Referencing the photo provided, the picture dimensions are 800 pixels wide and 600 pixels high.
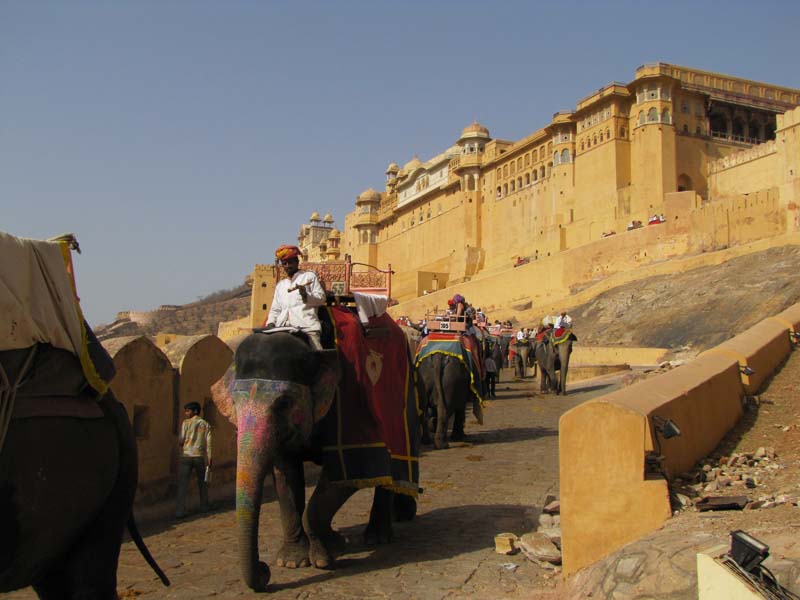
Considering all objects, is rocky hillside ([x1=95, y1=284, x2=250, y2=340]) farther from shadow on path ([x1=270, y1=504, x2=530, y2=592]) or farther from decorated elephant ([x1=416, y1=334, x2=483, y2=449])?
shadow on path ([x1=270, y1=504, x2=530, y2=592])

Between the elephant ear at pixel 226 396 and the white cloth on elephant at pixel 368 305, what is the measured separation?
3.75ft

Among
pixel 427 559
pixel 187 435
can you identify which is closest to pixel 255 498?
pixel 427 559

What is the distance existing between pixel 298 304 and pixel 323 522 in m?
1.48

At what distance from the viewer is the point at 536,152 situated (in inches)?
2210

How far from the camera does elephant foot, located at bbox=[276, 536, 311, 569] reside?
5.45 metres

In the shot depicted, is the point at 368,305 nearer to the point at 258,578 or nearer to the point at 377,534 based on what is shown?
the point at 377,534

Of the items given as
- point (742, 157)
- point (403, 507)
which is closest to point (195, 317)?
point (742, 157)

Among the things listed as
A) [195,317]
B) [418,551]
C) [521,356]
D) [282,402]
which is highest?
[195,317]

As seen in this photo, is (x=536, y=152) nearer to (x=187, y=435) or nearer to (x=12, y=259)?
(x=187, y=435)

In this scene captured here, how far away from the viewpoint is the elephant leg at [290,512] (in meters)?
5.50

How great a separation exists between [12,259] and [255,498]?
81.8 inches

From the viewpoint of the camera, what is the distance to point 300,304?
5684 mm

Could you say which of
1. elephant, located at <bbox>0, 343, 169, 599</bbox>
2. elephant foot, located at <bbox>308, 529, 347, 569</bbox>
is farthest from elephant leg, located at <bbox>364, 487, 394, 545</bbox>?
elephant, located at <bbox>0, 343, 169, 599</bbox>

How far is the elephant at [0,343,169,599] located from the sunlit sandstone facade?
35470mm
